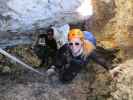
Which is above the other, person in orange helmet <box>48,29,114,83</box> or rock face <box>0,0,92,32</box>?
rock face <box>0,0,92,32</box>

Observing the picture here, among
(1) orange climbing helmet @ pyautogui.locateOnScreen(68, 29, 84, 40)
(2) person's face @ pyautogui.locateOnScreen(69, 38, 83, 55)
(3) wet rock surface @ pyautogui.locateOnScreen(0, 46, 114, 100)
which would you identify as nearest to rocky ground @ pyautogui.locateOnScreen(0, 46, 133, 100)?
(3) wet rock surface @ pyautogui.locateOnScreen(0, 46, 114, 100)

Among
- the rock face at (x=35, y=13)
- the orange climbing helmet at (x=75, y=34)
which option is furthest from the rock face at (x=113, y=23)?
the orange climbing helmet at (x=75, y=34)

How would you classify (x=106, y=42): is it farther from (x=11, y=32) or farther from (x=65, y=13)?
(x=11, y=32)

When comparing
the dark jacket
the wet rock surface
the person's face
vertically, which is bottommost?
the wet rock surface

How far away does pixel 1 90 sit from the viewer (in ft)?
10.2

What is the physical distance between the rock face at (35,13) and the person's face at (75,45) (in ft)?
1.13

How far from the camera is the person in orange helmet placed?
10.6 feet

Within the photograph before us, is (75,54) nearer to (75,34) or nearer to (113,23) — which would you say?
(75,34)

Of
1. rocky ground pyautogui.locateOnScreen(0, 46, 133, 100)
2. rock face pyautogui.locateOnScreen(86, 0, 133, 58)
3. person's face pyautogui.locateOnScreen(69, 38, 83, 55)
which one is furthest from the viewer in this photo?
rock face pyautogui.locateOnScreen(86, 0, 133, 58)

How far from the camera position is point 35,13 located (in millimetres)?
3199

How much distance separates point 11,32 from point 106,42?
1067mm

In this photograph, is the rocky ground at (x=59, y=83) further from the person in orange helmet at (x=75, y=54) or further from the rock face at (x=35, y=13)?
the rock face at (x=35, y=13)

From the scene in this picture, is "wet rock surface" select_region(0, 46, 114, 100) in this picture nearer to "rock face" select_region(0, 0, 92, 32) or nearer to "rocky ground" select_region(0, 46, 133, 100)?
"rocky ground" select_region(0, 46, 133, 100)

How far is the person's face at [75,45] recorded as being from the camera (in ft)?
10.5
